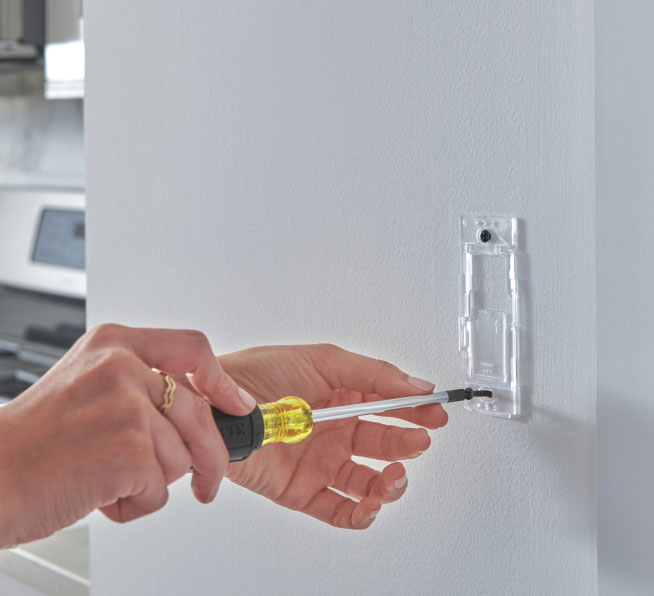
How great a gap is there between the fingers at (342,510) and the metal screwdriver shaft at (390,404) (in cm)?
11

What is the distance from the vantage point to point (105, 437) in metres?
0.57

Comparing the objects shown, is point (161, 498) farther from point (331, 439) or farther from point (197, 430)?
point (331, 439)

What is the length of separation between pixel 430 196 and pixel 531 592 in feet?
1.04

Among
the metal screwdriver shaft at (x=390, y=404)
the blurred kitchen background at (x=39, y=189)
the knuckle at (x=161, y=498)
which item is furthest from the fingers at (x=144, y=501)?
the blurred kitchen background at (x=39, y=189)

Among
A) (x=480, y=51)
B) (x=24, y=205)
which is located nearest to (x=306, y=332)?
(x=480, y=51)

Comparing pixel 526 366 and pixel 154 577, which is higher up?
pixel 526 366

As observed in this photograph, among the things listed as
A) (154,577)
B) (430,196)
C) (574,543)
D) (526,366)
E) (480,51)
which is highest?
(480,51)

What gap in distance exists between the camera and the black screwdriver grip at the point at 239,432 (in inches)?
24.5

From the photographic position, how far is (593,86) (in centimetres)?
66

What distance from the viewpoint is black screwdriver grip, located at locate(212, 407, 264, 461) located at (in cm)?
62

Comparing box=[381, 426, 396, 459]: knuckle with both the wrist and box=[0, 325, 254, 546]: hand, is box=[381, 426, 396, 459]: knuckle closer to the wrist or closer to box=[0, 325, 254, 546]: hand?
box=[0, 325, 254, 546]: hand

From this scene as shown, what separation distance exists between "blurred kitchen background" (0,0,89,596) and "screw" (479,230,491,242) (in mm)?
1157

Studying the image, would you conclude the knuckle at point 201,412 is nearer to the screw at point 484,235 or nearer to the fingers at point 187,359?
the fingers at point 187,359

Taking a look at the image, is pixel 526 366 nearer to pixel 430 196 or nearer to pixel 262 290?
pixel 430 196
